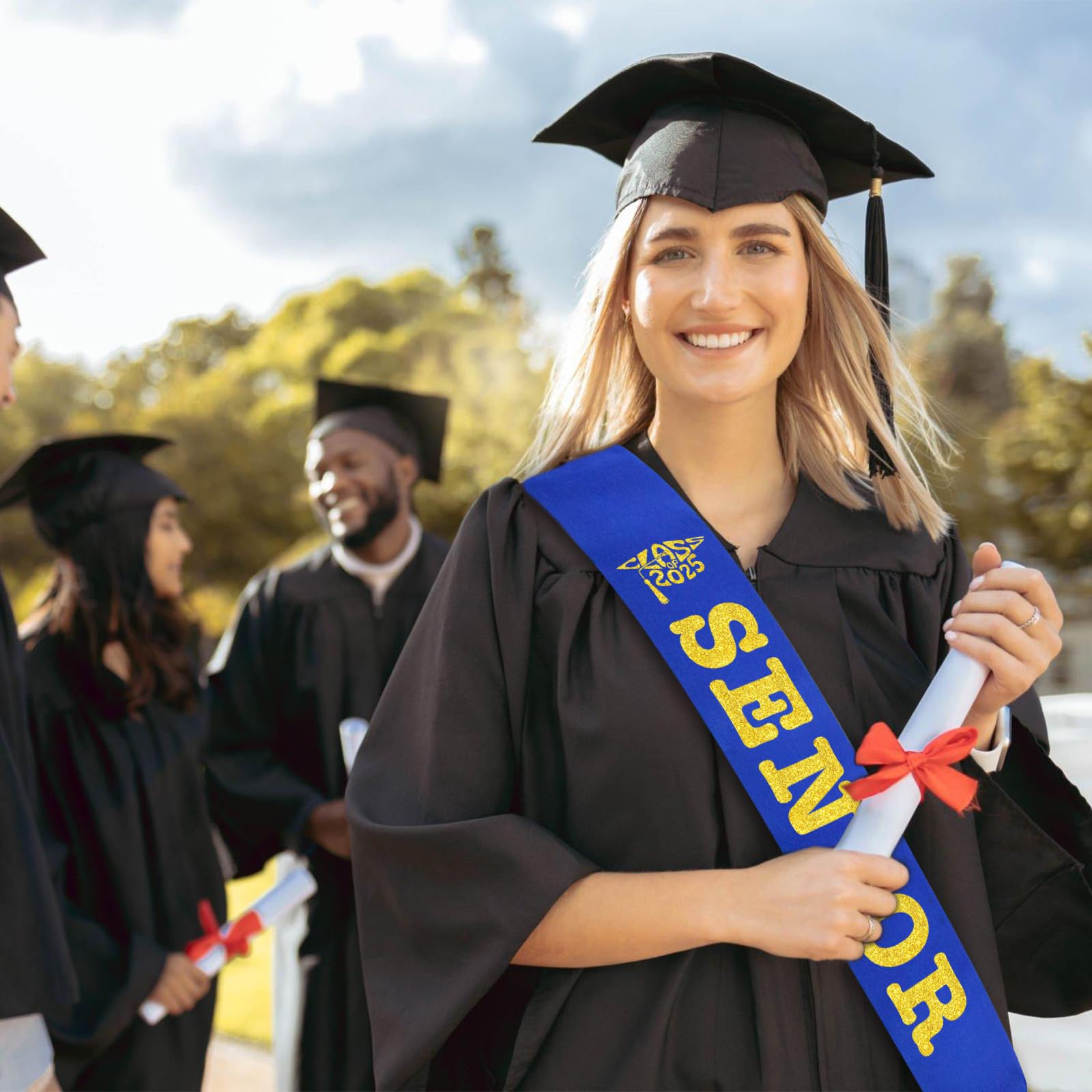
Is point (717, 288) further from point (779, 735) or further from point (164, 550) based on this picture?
point (164, 550)

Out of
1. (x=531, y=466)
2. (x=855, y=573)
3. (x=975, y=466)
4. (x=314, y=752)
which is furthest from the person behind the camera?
(x=975, y=466)

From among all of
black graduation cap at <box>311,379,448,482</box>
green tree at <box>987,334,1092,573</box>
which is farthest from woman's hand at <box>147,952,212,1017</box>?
green tree at <box>987,334,1092,573</box>

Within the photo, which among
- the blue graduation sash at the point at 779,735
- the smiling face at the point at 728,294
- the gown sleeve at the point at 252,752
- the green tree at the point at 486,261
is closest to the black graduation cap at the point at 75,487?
the gown sleeve at the point at 252,752

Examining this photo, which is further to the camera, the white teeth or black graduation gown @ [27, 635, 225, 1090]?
black graduation gown @ [27, 635, 225, 1090]

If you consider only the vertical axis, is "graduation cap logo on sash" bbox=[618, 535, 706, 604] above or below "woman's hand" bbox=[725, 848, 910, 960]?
above

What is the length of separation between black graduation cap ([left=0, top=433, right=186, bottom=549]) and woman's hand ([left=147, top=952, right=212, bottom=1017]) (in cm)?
148

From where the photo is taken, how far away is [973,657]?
1799mm

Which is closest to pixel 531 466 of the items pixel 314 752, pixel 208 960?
pixel 208 960

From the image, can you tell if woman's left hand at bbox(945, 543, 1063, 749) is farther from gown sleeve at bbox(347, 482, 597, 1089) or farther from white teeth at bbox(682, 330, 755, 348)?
gown sleeve at bbox(347, 482, 597, 1089)

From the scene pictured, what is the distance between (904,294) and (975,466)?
13.5 m

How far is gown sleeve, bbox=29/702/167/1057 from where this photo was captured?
3547mm

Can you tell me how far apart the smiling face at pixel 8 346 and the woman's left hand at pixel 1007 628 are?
2012mm

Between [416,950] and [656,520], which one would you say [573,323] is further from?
[416,950]

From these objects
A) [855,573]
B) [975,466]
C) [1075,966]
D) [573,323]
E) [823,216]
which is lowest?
[1075,966]
